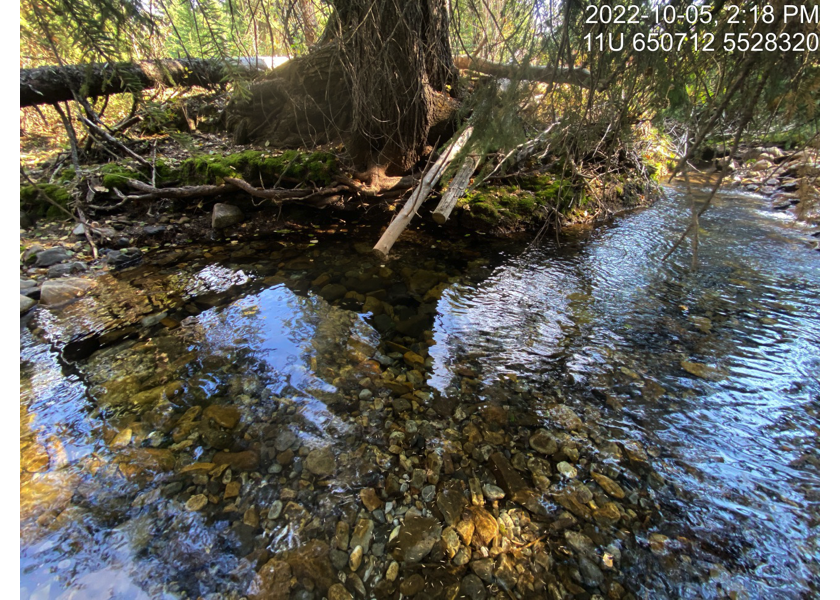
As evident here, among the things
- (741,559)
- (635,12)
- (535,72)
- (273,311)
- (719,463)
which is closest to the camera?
(741,559)

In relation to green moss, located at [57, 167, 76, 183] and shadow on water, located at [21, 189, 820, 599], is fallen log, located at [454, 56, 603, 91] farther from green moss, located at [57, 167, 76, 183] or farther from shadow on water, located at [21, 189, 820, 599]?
green moss, located at [57, 167, 76, 183]

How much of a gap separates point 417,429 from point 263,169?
538 cm

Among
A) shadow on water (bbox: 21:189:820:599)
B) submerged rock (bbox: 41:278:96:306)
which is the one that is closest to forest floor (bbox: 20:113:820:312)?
submerged rock (bbox: 41:278:96:306)

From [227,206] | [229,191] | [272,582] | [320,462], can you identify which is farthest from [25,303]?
[272,582]

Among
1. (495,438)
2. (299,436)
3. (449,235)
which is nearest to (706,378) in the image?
(495,438)

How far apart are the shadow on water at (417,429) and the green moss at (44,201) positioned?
7.57 ft

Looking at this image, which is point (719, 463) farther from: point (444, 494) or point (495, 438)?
point (444, 494)

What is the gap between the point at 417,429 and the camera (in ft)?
8.38

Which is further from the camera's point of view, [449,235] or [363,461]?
[449,235]

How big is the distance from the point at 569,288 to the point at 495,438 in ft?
8.54

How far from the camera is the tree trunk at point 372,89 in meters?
3.94

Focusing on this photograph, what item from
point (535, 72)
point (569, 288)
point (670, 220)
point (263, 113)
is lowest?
point (569, 288)

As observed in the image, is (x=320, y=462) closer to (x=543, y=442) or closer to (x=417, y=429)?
(x=417, y=429)

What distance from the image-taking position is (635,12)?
82.4 inches
